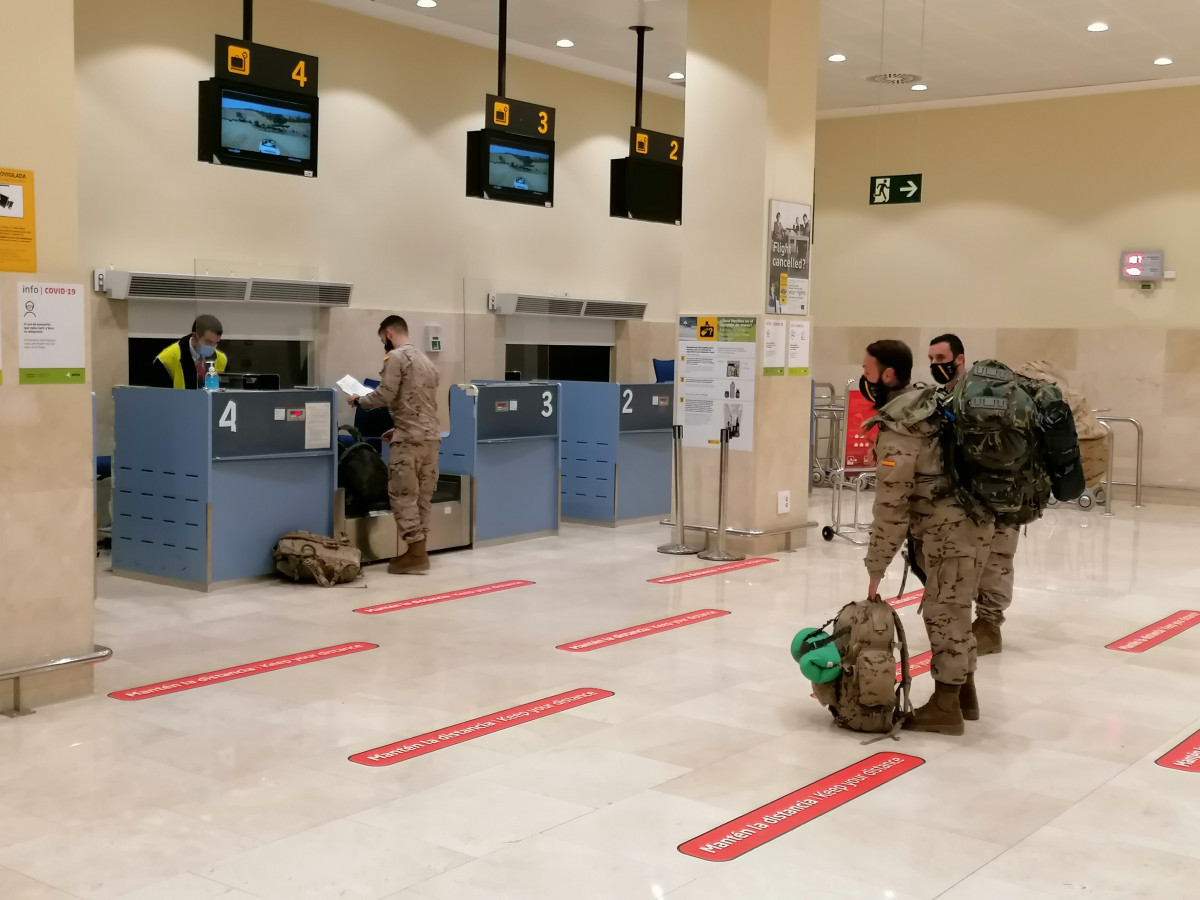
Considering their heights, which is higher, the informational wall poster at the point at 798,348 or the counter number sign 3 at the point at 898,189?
the counter number sign 3 at the point at 898,189

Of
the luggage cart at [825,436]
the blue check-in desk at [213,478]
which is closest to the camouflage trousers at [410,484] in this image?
the blue check-in desk at [213,478]

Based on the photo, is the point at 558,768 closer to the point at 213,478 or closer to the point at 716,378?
the point at 213,478

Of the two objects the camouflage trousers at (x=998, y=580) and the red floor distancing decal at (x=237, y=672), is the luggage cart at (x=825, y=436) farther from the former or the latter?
the red floor distancing decal at (x=237, y=672)

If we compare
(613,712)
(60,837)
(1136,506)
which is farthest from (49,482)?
(1136,506)

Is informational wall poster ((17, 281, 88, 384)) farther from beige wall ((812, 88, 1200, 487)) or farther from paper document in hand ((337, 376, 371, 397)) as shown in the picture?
beige wall ((812, 88, 1200, 487))

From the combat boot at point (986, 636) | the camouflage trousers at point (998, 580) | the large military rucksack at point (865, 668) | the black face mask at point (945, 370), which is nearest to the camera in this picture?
the large military rucksack at point (865, 668)

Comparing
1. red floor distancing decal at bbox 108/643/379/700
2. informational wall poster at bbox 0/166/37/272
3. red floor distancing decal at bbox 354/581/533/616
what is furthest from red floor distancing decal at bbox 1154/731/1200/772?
informational wall poster at bbox 0/166/37/272

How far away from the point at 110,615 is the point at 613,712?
3.15 meters

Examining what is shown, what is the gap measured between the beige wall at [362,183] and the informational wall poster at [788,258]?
129 inches

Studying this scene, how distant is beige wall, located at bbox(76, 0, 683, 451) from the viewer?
8.38 m

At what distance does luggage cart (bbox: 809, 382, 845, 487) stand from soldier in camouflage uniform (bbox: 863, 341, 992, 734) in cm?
818

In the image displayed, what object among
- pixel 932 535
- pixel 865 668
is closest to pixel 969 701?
pixel 865 668

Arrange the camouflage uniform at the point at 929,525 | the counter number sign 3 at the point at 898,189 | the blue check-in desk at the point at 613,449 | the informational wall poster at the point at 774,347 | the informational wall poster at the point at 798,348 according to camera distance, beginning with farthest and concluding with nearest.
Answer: the counter number sign 3 at the point at 898,189 < the blue check-in desk at the point at 613,449 < the informational wall poster at the point at 798,348 < the informational wall poster at the point at 774,347 < the camouflage uniform at the point at 929,525

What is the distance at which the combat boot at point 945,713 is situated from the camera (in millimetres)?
4766
